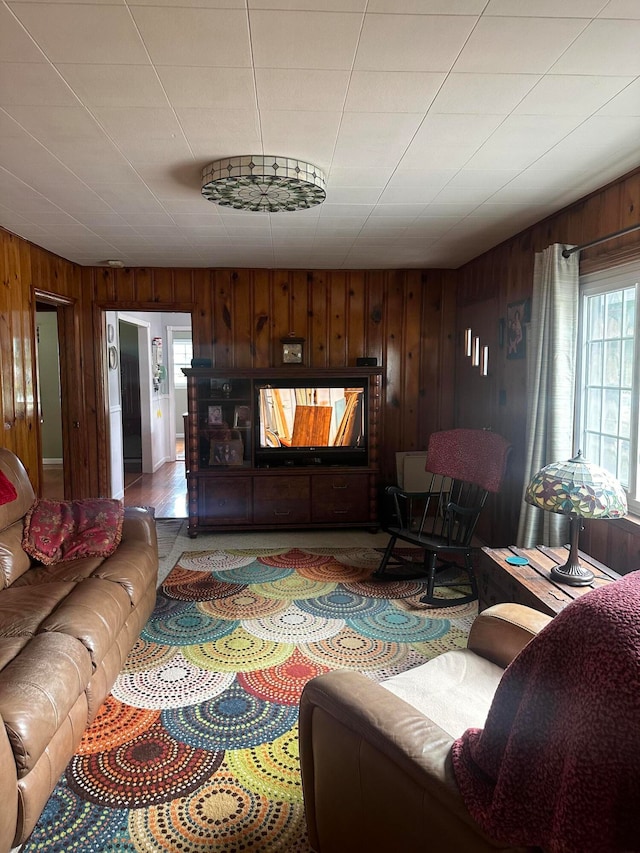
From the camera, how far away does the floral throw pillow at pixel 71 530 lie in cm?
295

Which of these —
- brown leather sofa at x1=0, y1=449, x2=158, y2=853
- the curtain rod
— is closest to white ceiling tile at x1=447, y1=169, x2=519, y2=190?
the curtain rod

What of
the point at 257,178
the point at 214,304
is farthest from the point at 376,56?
the point at 214,304

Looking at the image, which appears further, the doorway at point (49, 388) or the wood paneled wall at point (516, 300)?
the doorway at point (49, 388)

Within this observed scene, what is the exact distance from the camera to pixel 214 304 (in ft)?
Result: 17.9

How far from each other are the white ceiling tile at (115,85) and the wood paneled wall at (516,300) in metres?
2.28

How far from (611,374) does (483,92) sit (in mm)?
1798

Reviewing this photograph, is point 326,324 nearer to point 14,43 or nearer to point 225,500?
point 225,500

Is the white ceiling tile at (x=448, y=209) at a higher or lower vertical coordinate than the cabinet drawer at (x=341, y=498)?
higher

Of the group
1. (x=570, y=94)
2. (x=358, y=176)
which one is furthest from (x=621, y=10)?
(x=358, y=176)

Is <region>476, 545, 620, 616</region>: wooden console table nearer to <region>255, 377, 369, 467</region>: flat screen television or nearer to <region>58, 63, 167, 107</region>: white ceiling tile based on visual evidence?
<region>58, 63, 167, 107</region>: white ceiling tile

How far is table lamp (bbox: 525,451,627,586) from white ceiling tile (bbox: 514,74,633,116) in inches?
54.1

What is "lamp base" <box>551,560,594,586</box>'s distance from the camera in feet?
7.68

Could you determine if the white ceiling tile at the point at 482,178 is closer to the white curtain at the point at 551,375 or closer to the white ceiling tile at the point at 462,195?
the white ceiling tile at the point at 462,195

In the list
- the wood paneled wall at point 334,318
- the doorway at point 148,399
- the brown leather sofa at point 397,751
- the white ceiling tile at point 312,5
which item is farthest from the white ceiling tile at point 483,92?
the doorway at point 148,399
